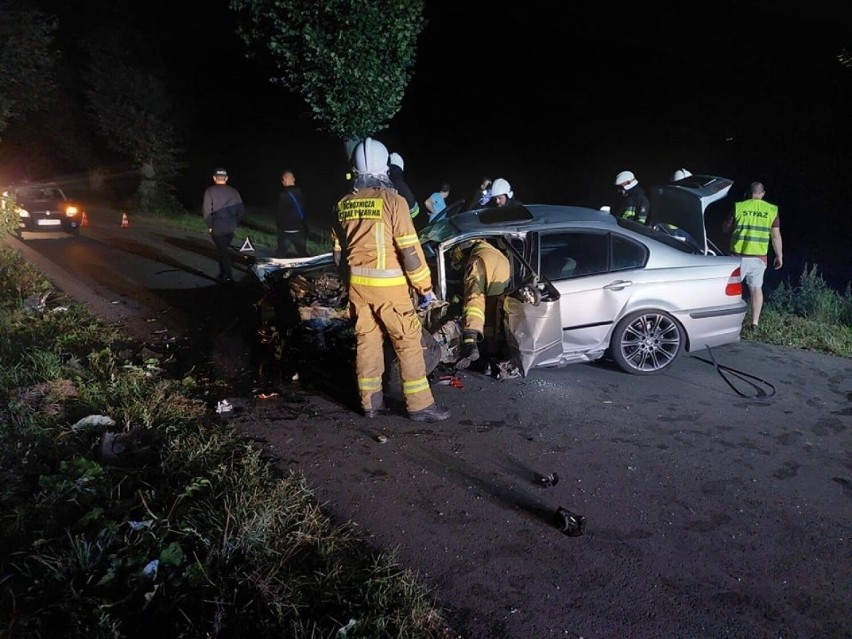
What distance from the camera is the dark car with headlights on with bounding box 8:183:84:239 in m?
15.6

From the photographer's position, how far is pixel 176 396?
4.96m

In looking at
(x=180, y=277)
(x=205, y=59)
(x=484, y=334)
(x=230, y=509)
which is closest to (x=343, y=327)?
(x=484, y=334)

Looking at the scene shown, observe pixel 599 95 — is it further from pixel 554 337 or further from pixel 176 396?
pixel 176 396

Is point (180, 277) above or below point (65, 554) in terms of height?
above

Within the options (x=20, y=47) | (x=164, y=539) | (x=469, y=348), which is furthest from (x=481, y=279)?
(x=20, y=47)

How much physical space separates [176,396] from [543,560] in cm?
307

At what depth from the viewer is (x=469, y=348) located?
5.41 m

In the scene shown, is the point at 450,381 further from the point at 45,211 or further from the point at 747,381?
the point at 45,211

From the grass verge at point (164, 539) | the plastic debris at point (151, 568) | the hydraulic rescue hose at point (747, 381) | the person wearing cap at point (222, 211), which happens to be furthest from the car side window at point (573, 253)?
the person wearing cap at point (222, 211)

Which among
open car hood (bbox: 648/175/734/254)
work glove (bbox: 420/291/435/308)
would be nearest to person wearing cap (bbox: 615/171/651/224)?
open car hood (bbox: 648/175/734/254)

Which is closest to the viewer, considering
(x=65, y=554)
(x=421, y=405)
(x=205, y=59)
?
(x=65, y=554)

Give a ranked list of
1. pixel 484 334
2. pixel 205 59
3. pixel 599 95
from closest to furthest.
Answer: pixel 484 334
pixel 599 95
pixel 205 59

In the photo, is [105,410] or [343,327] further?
[343,327]

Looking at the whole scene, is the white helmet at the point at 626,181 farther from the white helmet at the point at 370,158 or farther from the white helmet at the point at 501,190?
the white helmet at the point at 370,158
